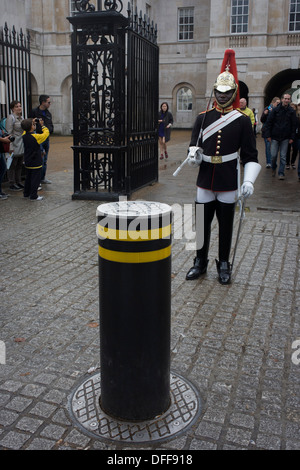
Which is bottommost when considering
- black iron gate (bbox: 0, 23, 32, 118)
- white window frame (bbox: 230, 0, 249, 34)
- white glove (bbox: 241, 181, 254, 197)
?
white glove (bbox: 241, 181, 254, 197)

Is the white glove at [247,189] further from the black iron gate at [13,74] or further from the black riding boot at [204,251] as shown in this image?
the black iron gate at [13,74]

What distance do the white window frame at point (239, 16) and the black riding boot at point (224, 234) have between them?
28.3 m

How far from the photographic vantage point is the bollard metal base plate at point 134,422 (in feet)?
9.07

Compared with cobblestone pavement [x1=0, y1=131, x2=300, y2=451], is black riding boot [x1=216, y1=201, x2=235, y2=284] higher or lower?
higher

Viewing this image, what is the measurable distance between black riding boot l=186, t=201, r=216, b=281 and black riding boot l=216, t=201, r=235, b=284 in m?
0.08

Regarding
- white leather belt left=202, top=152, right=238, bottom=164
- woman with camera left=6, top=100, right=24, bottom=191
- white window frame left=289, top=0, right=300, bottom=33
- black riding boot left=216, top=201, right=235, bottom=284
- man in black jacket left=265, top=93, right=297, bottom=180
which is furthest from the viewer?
white window frame left=289, top=0, right=300, bottom=33

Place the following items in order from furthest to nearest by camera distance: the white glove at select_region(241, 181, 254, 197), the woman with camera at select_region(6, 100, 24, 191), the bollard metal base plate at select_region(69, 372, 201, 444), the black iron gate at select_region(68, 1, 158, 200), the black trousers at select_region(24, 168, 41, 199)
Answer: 1. the woman with camera at select_region(6, 100, 24, 191)
2. the black trousers at select_region(24, 168, 41, 199)
3. the black iron gate at select_region(68, 1, 158, 200)
4. the white glove at select_region(241, 181, 254, 197)
5. the bollard metal base plate at select_region(69, 372, 201, 444)

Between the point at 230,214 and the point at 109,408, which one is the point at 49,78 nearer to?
the point at 230,214

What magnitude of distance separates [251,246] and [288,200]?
11.8 ft

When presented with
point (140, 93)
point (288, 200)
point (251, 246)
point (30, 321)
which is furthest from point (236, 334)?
point (140, 93)

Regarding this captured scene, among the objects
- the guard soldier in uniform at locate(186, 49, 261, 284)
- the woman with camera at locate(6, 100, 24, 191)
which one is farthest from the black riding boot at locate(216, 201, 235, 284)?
the woman with camera at locate(6, 100, 24, 191)

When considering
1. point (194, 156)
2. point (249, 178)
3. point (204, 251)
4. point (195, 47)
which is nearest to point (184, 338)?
point (204, 251)

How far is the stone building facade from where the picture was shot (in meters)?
29.8

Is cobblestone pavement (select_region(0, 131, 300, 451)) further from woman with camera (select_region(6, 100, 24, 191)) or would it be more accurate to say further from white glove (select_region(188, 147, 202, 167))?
woman with camera (select_region(6, 100, 24, 191))
